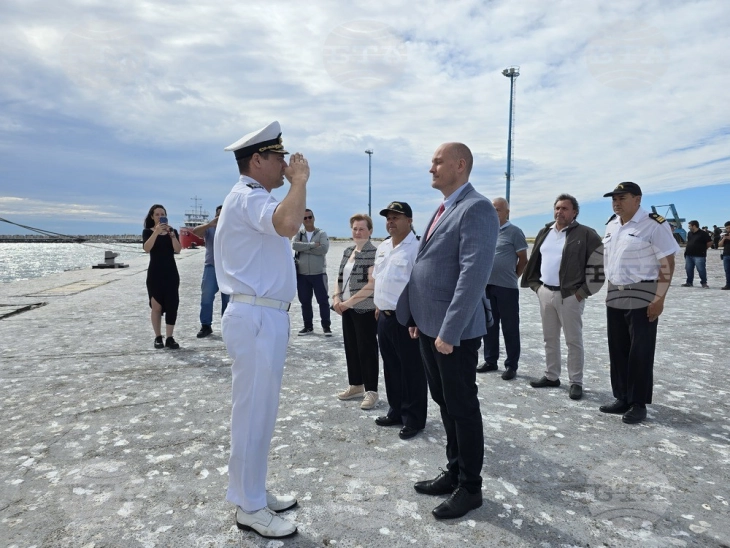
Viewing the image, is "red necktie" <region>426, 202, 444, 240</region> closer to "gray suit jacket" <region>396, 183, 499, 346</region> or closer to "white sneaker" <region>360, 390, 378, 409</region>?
"gray suit jacket" <region>396, 183, 499, 346</region>

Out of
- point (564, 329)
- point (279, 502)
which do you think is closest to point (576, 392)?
point (564, 329)

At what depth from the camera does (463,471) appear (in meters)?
2.99

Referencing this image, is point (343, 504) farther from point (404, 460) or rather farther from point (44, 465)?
point (44, 465)

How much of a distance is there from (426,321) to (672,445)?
2.45 metres

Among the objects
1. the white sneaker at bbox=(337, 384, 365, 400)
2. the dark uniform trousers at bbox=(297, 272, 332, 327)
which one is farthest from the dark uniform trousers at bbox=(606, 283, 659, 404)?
the dark uniform trousers at bbox=(297, 272, 332, 327)

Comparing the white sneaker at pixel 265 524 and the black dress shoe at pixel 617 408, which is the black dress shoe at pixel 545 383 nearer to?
the black dress shoe at pixel 617 408

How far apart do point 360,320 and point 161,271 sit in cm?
387

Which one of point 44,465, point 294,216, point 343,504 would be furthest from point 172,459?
point 294,216

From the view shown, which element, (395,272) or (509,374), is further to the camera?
(509,374)

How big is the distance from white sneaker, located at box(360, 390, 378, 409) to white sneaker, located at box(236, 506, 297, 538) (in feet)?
6.77

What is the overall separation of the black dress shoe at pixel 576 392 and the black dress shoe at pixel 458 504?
8.25ft

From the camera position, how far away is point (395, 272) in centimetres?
434

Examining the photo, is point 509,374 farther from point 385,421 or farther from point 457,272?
point 457,272

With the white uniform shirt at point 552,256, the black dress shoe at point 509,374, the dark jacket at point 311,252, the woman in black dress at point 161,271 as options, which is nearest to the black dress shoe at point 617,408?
the black dress shoe at point 509,374
